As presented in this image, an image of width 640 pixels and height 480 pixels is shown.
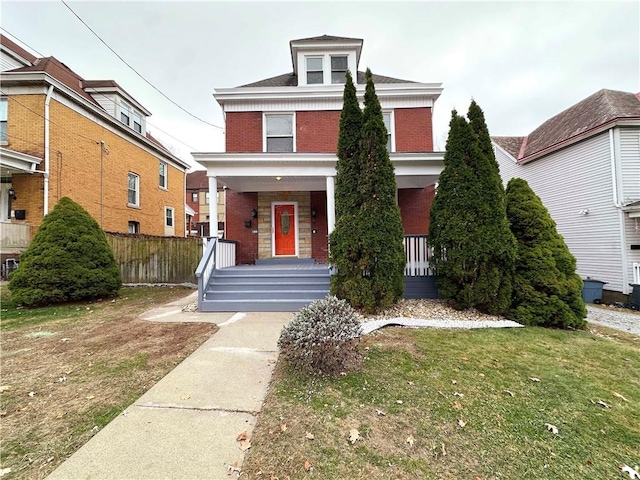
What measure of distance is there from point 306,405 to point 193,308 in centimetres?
496

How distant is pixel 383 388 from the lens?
2943mm

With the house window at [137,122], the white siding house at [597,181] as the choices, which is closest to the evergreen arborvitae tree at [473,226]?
the white siding house at [597,181]

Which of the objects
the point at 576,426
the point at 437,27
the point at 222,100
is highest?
the point at 437,27

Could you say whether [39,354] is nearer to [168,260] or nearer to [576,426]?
[576,426]

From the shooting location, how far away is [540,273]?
18.2 ft

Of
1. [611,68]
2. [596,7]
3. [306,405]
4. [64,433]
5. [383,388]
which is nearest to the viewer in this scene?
[64,433]

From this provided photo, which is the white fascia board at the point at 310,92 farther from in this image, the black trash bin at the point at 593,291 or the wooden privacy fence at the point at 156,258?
the black trash bin at the point at 593,291

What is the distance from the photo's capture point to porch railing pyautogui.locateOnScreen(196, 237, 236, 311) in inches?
253

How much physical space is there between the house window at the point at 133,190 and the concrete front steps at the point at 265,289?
1097cm

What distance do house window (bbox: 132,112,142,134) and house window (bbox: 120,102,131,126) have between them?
40 cm

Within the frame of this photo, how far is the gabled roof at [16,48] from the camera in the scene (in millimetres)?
11340

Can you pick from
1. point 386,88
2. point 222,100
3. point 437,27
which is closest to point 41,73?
point 222,100

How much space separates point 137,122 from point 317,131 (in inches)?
471

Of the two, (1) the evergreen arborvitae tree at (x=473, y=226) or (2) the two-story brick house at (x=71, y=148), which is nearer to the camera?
(1) the evergreen arborvitae tree at (x=473, y=226)
